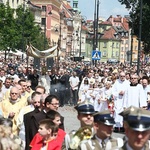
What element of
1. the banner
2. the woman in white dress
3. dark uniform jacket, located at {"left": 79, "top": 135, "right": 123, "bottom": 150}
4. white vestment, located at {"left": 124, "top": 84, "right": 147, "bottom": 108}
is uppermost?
the banner

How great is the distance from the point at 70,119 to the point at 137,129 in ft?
56.1

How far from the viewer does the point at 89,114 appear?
23.4ft

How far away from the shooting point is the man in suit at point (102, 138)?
5.99 m

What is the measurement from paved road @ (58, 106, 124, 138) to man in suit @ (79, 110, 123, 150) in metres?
11.2

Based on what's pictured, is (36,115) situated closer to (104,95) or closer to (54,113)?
(54,113)

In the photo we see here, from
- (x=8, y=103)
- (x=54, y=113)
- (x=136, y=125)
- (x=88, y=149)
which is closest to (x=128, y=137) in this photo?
(x=136, y=125)

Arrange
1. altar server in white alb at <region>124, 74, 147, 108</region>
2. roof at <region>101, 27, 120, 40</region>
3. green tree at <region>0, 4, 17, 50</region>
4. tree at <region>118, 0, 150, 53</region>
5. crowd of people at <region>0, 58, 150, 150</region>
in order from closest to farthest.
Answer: crowd of people at <region>0, 58, 150, 150</region>
altar server in white alb at <region>124, 74, 147, 108</region>
tree at <region>118, 0, 150, 53</region>
green tree at <region>0, 4, 17, 50</region>
roof at <region>101, 27, 120, 40</region>

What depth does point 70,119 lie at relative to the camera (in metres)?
22.0

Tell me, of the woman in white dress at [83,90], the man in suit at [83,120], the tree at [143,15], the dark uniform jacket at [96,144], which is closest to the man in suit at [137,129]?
the dark uniform jacket at [96,144]

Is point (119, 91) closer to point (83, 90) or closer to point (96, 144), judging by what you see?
point (83, 90)

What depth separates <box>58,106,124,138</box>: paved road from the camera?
60.6 ft

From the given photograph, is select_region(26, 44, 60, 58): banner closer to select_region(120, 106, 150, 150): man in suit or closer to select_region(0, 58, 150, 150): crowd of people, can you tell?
select_region(0, 58, 150, 150): crowd of people

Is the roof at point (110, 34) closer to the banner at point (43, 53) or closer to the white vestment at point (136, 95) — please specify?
the banner at point (43, 53)

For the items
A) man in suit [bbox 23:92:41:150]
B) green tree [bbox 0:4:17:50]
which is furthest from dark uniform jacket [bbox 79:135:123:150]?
green tree [bbox 0:4:17:50]
